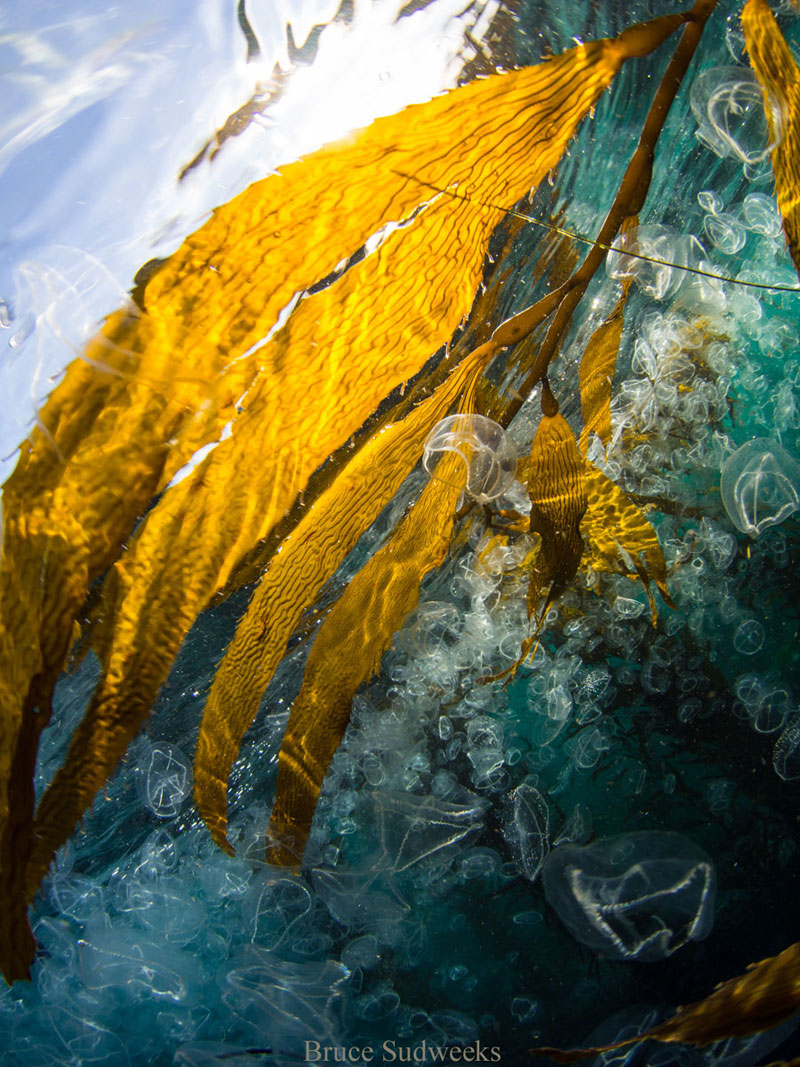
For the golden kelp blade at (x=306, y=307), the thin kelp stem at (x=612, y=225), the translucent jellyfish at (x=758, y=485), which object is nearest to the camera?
the golden kelp blade at (x=306, y=307)

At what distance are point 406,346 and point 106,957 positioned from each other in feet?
3.71

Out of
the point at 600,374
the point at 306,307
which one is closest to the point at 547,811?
the point at 600,374

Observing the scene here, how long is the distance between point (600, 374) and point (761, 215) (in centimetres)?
37

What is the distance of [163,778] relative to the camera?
0.94 m

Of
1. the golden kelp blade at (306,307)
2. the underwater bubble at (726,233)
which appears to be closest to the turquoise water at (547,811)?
the underwater bubble at (726,233)

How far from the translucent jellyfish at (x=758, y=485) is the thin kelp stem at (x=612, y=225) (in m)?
0.41

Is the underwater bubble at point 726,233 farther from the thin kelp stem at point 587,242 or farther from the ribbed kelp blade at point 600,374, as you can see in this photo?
the ribbed kelp blade at point 600,374

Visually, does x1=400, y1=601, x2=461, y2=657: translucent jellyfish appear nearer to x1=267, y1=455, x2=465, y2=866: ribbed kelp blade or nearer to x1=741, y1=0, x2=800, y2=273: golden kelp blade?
x1=267, y1=455, x2=465, y2=866: ribbed kelp blade

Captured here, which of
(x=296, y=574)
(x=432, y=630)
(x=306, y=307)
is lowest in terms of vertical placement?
(x=432, y=630)

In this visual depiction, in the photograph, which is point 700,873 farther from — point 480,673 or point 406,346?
point 406,346

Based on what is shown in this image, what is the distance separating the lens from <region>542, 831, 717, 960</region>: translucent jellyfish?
98cm

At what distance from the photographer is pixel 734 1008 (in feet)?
3.18

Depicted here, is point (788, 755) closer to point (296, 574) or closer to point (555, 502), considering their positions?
point (555, 502)

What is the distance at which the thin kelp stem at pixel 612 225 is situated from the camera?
81 cm
